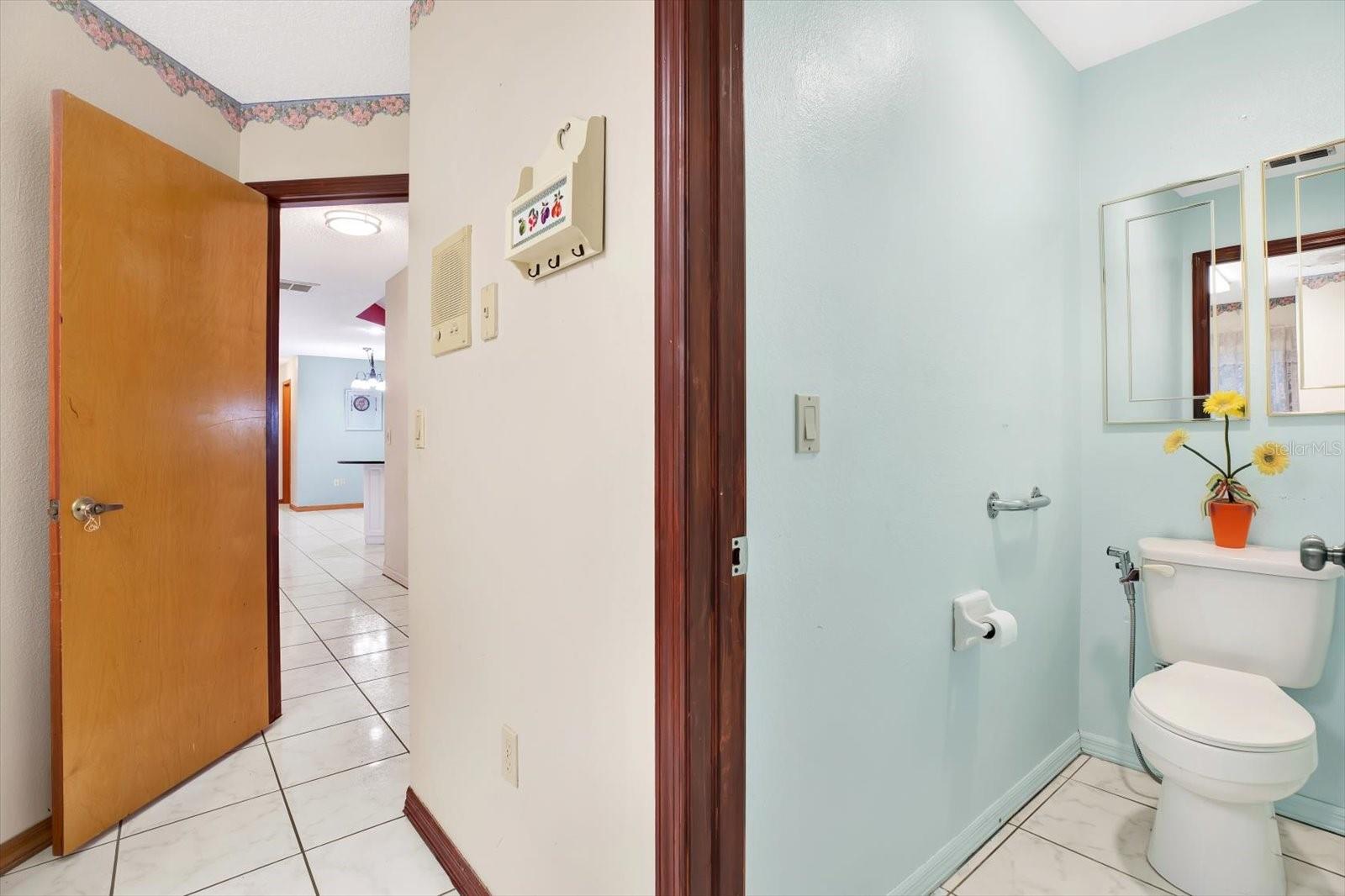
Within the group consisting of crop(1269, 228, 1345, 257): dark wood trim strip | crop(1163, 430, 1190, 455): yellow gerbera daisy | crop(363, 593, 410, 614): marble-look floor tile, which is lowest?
crop(363, 593, 410, 614): marble-look floor tile

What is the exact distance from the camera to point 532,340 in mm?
1147

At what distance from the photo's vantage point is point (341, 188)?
2.27 meters

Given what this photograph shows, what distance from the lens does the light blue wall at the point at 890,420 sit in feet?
3.35

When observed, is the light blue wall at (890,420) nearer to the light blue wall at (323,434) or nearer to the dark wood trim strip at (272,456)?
the dark wood trim strip at (272,456)

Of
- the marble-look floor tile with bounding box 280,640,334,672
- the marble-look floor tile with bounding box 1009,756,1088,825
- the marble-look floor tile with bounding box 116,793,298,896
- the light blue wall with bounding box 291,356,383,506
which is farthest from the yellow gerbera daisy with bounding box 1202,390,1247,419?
the light blue wall with bounding box 291,356,383,506

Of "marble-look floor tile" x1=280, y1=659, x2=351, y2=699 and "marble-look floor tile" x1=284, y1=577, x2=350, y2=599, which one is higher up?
"marble-look floor tile" x1=284, y1=577, x2=350, y2=599

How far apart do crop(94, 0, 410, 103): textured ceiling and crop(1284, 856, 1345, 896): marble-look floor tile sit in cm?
341

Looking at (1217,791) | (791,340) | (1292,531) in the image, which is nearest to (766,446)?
(791,340)

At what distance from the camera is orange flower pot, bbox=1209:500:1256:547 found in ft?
5.61

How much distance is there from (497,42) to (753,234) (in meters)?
0.80

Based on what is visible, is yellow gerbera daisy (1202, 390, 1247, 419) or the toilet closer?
the toilet

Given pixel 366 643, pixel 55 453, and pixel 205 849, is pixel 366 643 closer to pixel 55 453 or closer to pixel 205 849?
pixel 205 849

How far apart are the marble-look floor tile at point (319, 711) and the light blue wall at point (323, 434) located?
24.1 feet

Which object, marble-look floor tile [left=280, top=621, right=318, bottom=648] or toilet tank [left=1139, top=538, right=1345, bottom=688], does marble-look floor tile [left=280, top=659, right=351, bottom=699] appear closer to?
marble-look floor tile [left=280, top=621, right=318, bottom=648]
